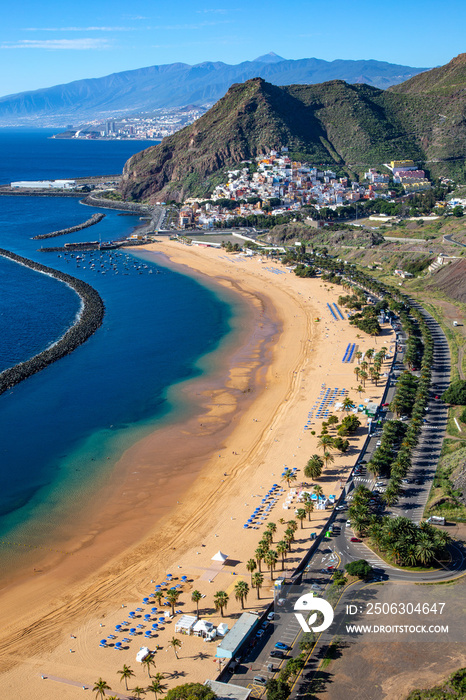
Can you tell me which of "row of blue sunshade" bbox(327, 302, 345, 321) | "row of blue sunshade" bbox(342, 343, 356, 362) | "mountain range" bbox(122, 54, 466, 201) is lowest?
"row of blue sunshade" bbox(342, 343, 356, 362)

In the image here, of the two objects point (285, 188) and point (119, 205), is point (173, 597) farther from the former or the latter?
point (119, 205)

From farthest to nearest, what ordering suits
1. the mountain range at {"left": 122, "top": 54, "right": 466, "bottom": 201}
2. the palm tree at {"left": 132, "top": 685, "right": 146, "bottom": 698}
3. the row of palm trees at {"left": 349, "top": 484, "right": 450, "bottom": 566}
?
the mountain range at {"left": 122, "top": 54, "right": 466, "bottom": 201} → the row of palm trees at {"left": 349, "top": 484, "right": 450, "bottom": 566} → the palm tree at {"left": 132, "top": 685, "right": 146, "bottom": 698}

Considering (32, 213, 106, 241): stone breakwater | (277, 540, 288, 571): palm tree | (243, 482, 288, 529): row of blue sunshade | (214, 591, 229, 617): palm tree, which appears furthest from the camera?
(32, 213, 106, 241): stone breakwater

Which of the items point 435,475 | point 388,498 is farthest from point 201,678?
point 435,475

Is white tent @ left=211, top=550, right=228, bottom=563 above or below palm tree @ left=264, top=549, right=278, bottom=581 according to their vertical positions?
below

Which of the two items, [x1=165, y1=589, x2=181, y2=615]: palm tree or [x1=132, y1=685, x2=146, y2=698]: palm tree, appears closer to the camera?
[x1=132, y1=685, x2=146, y2=698]: palm tree

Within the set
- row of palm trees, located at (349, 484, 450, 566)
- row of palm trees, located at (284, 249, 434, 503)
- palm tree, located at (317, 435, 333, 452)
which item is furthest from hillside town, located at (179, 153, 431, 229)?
row of palm trees, located at (349, 484, 450, 566)

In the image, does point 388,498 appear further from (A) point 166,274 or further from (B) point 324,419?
(A) point 166,274

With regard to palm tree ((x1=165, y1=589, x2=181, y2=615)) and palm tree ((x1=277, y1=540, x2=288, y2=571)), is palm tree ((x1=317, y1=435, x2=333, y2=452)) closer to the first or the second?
palm tree ((x1=277, y1=540, x2=288, y2=571))
